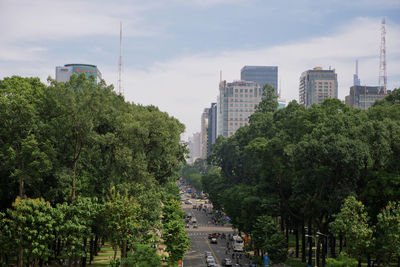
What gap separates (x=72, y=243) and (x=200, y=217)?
9951 centimetres

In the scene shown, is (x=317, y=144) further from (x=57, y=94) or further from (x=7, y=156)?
(x=7, y=156)

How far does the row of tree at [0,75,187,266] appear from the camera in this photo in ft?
172

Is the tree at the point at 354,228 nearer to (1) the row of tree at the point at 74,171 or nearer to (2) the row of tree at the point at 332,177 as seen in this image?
(2) the row of tree at the point at 332,177

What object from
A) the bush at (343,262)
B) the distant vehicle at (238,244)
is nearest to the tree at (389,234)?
the bush at (343,262)

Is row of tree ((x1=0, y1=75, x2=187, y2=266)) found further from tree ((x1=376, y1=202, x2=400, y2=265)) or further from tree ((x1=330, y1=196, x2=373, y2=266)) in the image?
tree ((x1=376, y1=202, x2=400, y2=265))

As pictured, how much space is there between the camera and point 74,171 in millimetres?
61250

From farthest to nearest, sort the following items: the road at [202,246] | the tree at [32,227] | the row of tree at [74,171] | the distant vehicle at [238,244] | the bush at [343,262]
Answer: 1. the distant vehicle at [238,244]
2. the road at [202,246]
3. the row of tree at [74,171]
4. the tree at [32,227]
5. the bush at [343,262]

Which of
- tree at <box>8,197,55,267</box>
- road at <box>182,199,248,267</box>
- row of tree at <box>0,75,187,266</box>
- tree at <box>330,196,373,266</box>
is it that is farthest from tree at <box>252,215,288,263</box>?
tree at <box>8,197,55,267</box>

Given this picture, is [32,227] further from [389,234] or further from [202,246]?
[202,246]

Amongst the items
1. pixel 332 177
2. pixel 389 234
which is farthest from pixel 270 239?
pixel 389 234

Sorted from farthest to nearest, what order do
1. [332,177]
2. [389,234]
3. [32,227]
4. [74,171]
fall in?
1. [74,171]
2. [332,177]
3. [32,227]
4. [389,234]

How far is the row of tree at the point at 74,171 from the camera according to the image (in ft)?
A: 172

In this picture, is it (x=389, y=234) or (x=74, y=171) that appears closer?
(x=389, y=234)

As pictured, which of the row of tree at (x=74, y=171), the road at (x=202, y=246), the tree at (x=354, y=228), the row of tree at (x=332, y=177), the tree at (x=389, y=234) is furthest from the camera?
the road at (x=202, y=246)
